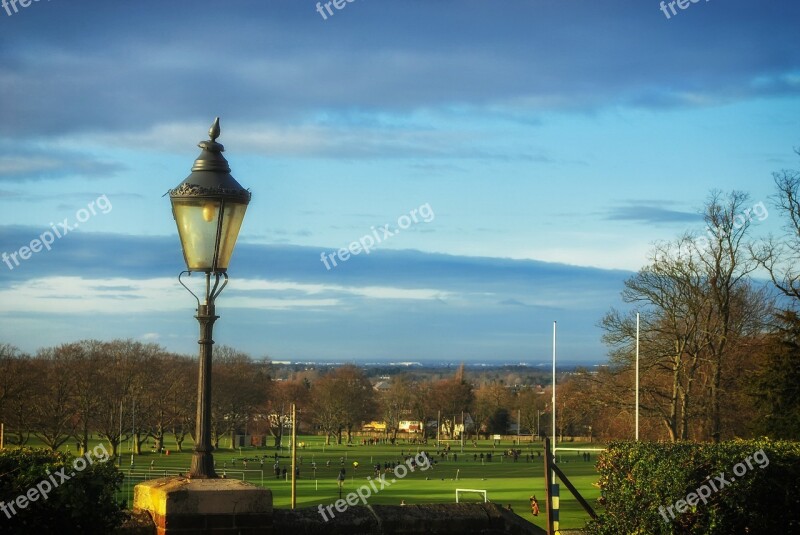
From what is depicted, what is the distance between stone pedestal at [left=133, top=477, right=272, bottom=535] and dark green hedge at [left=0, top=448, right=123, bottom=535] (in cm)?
30

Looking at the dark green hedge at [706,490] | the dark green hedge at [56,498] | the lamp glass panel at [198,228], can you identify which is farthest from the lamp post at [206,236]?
the dark green hedge at [706,490]

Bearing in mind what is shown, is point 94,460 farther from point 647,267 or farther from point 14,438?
point 14,438

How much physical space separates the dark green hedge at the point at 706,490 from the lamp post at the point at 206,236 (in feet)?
15.0

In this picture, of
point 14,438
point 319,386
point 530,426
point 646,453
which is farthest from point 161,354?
point 646,453

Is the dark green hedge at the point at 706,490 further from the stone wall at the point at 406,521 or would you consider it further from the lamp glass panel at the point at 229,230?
the lamp glass panel at the point at 229,230

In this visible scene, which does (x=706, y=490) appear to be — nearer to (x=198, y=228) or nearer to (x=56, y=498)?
(x=198, y=228)

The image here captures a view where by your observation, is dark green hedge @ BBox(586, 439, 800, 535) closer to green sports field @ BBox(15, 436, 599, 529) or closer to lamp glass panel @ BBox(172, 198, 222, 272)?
lamp glass panel @ BBox(172, 198, 222, 272)

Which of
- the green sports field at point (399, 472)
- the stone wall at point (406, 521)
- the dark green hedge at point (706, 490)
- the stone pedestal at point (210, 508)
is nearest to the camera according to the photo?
the stone pedestal at point (210, 508)

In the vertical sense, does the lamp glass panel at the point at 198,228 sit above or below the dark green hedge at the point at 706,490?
above

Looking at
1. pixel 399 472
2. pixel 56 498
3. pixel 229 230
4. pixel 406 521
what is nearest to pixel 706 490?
pixel 406 521

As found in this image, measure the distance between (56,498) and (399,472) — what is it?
76335mm

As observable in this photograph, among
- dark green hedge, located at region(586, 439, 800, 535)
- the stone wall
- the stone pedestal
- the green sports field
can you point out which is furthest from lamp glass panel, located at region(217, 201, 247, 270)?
the green sports field

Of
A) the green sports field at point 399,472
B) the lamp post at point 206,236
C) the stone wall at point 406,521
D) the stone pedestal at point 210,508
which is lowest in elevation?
the green sports field at point 399,472

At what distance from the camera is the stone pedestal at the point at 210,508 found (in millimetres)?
5805
